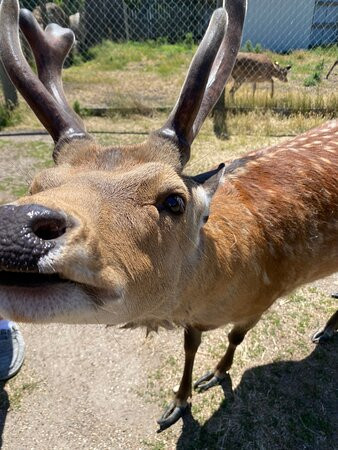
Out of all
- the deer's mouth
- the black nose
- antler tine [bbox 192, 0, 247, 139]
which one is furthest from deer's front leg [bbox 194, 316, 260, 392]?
the black nose

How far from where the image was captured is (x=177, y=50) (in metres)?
13.2

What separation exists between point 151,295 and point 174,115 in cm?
92

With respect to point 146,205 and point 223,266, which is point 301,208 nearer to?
point 223,266

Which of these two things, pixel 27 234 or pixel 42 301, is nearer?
pixel 27 234

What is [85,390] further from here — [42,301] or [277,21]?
[277,21]

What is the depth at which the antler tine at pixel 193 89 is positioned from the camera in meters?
2.06

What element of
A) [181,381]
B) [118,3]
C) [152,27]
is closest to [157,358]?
[181,381]

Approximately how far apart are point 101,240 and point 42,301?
1.00ft

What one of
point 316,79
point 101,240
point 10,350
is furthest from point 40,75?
point 316,79

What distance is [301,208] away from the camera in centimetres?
296

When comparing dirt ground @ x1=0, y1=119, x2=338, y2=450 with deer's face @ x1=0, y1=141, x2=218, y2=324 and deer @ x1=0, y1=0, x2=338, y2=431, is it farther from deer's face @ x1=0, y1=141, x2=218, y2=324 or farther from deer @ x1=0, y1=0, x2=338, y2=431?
deer's face @ x1=0, y1=141, x2=218, y2=324

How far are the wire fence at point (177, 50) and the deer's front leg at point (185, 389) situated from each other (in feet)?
19.3

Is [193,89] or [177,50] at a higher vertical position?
[193,89]

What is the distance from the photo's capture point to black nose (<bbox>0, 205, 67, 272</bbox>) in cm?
131
